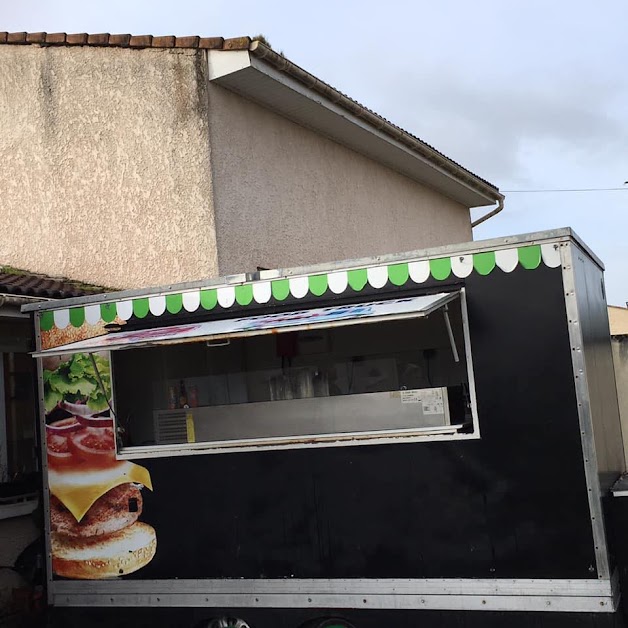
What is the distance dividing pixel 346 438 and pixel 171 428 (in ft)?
4.56

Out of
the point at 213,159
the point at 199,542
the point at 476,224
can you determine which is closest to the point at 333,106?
the point at 213,159

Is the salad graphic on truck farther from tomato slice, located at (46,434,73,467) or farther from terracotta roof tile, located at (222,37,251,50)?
terracotta roof tile, located at (222,37,251,50)

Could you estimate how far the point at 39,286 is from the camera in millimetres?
7613

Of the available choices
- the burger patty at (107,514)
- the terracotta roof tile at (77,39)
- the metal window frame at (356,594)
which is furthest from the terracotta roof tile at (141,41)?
the metal window frame at (356,594)

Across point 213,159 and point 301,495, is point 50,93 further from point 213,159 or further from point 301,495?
point 301,495

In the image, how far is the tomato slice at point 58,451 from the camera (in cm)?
565

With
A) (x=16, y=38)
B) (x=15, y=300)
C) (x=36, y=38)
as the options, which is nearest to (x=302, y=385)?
(x=15, y=300)

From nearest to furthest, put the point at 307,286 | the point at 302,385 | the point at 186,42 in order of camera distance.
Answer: the point at 307,286
the point at 302,385
the point at 186,42

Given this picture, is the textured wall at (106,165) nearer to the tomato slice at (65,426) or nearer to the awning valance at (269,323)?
the tomato slice at (65,426)

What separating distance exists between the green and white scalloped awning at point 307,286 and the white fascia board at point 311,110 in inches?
147

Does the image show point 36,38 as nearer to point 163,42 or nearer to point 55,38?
point 55,38

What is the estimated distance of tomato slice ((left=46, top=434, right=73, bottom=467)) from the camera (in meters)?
5.65

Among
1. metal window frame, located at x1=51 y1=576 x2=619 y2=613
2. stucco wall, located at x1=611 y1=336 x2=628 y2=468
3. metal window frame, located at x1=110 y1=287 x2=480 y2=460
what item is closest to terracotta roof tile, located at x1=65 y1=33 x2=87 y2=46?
metal window frame, located at x1=110 y1=287 x2=480 y2=460

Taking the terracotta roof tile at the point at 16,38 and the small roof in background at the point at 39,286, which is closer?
the small roof in background at the point at 39,286
